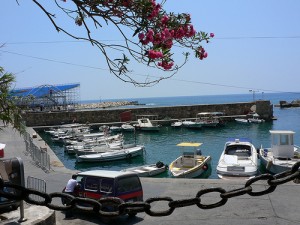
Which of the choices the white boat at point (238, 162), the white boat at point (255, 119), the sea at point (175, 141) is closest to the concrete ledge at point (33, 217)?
the white boat at point (238, 162)

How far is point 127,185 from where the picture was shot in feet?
32.1

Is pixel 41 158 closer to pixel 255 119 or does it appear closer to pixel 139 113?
pixel 139 113

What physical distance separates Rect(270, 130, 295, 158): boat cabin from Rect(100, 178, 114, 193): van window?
1493cm

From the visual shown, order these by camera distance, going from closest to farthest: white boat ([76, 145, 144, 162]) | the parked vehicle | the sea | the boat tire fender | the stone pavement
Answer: the stone pavement
the parked vehicle
the boat tire fender
the sea
white boat ([76, 145, 144, 162])

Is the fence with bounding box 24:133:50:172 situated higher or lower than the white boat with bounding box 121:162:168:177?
higher

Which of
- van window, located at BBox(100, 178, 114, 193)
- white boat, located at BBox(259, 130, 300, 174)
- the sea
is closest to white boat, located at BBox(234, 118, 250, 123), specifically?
the sea

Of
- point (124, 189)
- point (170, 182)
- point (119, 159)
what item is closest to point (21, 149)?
point (119, 159)

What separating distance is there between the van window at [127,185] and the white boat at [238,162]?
33.1 ft

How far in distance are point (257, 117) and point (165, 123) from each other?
13706 millimetres

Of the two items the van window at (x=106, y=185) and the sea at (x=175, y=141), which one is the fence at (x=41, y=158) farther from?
the van window at (x=106, y=185)

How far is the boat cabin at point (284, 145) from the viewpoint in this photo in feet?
72.5

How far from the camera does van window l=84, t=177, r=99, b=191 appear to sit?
33.1 feet

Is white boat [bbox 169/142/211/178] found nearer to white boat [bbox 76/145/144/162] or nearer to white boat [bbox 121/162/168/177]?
white boat [bbox 121/162/168/177]

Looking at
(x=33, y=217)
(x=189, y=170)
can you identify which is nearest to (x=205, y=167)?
(x=189, y=170)
